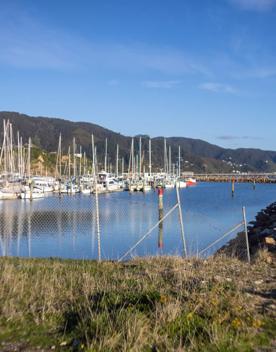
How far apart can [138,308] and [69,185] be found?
245 ft

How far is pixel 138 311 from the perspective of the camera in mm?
7348

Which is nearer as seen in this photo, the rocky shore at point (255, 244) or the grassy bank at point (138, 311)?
the grassy bank at point (138, 311)

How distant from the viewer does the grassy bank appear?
259 inches

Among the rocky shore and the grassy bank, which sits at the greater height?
the grassy bank

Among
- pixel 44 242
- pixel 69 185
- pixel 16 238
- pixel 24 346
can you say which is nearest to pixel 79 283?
pixel 24 346

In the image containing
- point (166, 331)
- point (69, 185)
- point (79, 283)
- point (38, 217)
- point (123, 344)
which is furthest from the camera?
point (69, 185)

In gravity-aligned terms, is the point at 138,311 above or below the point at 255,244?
above

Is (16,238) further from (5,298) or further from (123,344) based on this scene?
(123,344)

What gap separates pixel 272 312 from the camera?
7.86 metres

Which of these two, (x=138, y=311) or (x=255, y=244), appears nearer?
(x=138, y=311)

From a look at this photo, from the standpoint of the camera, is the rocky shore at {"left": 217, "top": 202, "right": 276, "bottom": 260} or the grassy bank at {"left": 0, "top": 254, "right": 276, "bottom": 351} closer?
the grassy bank at {"left": 0, "top": 254, "right": 276, "bottom": 351}

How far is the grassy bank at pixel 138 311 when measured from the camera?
659 cm

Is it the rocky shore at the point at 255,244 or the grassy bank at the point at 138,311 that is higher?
the grassy bank at the point at 138,311

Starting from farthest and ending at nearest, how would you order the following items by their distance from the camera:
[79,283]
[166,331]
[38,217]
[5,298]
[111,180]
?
[111,180]
[38,217]
[79,283]
[5,298]
[166,331]
